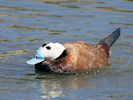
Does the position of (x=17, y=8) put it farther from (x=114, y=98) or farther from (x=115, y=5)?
(x=114, y=98)

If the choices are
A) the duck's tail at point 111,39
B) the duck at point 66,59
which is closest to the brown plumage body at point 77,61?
the duck at point 66,59

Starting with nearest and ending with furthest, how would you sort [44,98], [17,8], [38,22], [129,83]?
[44,98]
[129,83]
[38,22]
[17,8]

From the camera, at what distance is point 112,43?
12406mm

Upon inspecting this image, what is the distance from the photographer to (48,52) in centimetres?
1104

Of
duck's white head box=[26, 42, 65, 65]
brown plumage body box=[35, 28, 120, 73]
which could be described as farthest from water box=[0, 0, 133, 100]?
duck's white head box=[26, 42, 65, 65]

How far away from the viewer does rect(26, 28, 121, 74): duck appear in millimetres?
11008

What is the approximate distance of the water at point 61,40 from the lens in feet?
32.3

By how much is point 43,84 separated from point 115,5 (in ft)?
18.4

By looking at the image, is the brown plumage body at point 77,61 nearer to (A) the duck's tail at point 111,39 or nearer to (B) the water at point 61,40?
(B) the water at point 61,40

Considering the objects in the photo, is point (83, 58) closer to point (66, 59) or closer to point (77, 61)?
point (77, 61)

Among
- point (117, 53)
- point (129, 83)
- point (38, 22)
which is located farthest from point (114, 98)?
point (38, 22)

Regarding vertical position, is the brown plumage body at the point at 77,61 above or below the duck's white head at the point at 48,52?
below

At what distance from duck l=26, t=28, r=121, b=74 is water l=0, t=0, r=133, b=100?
0.15 m

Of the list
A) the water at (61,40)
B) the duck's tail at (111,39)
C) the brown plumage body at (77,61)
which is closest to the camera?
the water at (61,40)
